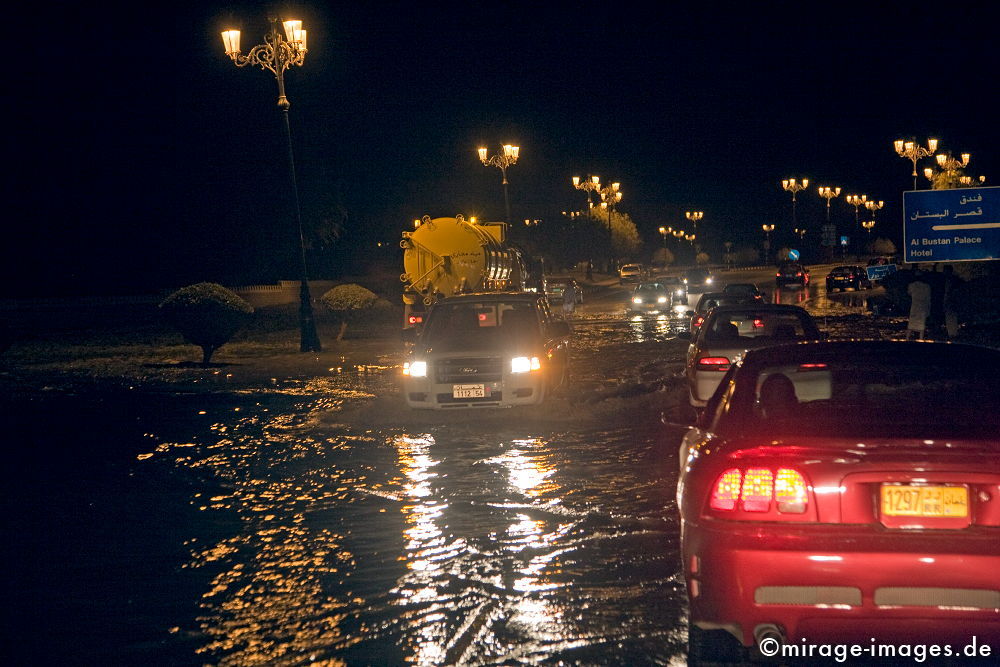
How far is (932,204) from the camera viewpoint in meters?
21.1

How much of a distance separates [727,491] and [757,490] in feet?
0.44

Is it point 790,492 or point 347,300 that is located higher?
point 347,300

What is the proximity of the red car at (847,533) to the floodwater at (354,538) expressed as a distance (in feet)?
2.74

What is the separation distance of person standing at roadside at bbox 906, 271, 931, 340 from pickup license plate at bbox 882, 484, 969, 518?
1811cm

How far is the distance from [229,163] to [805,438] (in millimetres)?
45474

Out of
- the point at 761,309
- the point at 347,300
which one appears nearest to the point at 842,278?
the point at 347,300

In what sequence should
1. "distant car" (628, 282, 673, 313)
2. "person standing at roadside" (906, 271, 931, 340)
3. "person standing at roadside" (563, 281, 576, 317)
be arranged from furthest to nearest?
1. "distant car" (628, 282, 673, 313)
2. "person standing at roadside" (563, 281, 576, 317)
3. "person standing at roadside" (906, 271, 931, 340)

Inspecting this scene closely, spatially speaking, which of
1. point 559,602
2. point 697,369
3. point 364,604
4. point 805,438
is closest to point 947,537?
point 805,438

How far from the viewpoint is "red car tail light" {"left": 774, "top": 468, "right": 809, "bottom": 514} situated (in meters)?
4.68

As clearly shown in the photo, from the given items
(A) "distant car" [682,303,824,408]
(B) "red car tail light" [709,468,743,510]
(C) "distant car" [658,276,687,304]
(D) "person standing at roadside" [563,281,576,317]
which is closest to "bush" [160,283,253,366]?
(A) "distant car" [682,303,824,408]

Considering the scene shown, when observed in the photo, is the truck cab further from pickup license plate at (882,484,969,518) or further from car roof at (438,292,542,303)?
pickup license plate at (882,484,969,518)

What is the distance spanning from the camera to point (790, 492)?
4.70 m

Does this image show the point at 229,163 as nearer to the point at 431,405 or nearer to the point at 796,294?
the point at 796,294

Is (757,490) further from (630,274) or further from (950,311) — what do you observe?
(630,274)
